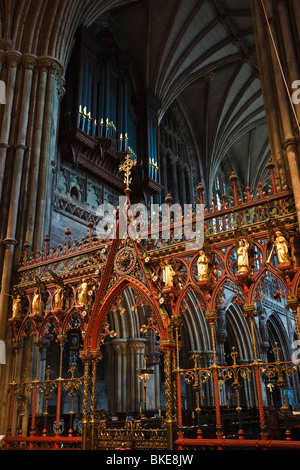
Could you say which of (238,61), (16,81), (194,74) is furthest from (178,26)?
(16,81)

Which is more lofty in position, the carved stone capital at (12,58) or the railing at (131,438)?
the carved stone capital at (12,58)

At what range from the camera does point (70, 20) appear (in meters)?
12.0

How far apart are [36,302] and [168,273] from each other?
9.05 feet

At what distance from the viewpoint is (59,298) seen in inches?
296

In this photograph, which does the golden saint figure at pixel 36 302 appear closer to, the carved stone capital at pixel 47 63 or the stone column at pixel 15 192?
the stone column at pixel 15 192

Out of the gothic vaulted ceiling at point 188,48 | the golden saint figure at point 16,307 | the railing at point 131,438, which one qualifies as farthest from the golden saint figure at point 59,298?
the gothic vaulted ceiling at point 188,48

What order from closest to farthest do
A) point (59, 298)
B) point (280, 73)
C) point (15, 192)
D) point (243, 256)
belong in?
1. point (243, 256)
2. point (280, 73)
3. point (59, 298)
4. point (15, 192)

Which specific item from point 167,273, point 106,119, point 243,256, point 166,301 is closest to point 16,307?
point 166,301

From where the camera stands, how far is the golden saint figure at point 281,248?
5.39 metres

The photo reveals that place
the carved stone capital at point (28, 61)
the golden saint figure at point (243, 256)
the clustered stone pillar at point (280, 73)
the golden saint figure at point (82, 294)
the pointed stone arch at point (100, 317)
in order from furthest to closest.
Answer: the carved stone capital at point (28, 61) → the golden saint figure at point (82, 294) → the pointed stone arch at point (100, 317) → the clustered stone pillar at point (280, 73) → the golden saint figure at point (243, 256)

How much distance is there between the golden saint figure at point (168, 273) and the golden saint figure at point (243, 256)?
3.57 ft

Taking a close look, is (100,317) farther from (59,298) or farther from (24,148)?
(24,148)

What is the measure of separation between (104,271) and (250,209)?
2.53 metres

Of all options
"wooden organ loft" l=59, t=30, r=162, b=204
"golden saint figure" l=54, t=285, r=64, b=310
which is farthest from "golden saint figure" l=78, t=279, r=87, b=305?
"wooden organ loft" l=59, t=30, r=162, b=204
